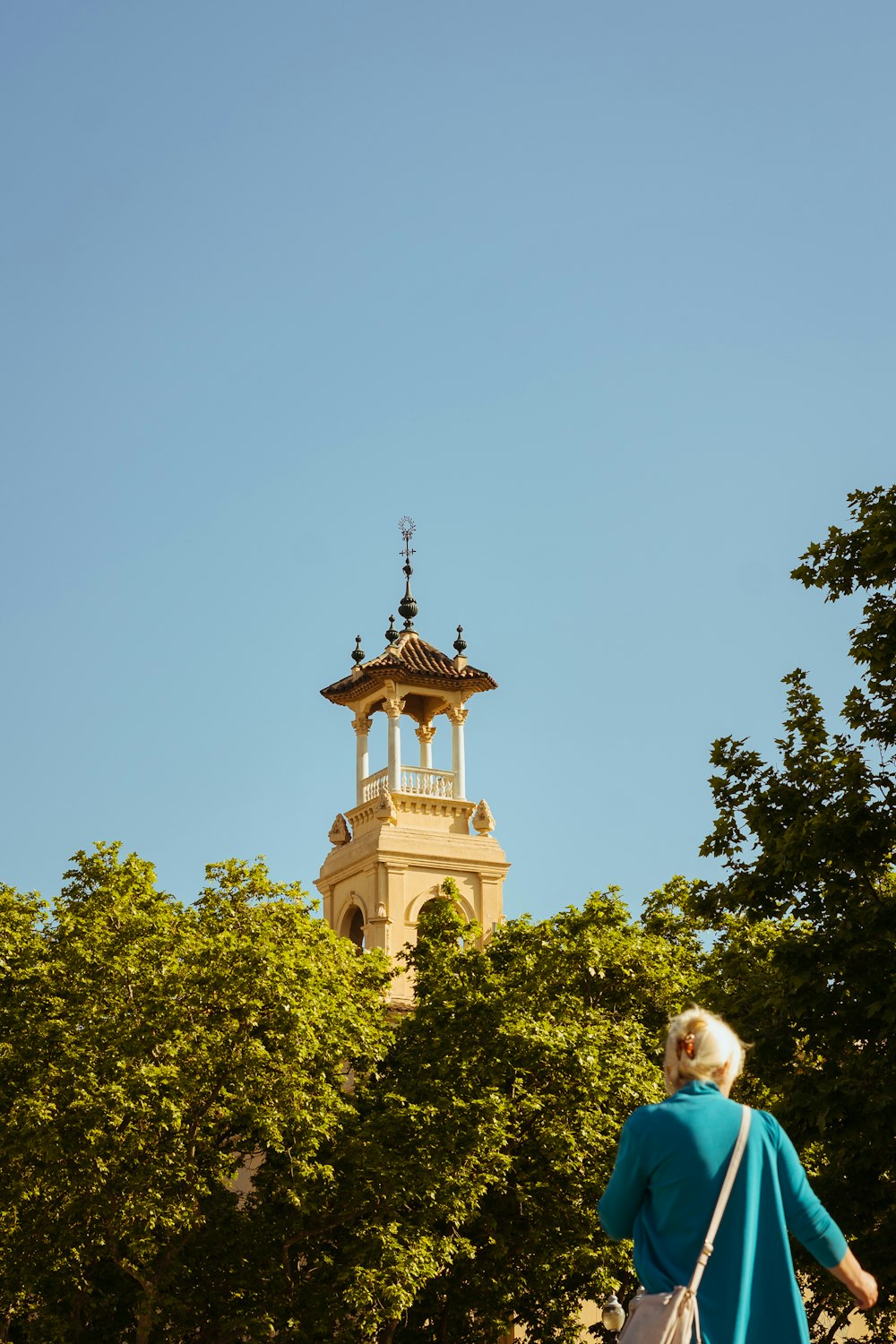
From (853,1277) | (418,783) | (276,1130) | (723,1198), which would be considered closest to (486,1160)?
(276,1130)

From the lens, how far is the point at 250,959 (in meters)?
A: 32.0

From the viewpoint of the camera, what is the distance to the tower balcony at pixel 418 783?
5075 cm

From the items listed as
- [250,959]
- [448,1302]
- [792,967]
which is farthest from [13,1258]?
[792,967]

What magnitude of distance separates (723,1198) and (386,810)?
43987 mm

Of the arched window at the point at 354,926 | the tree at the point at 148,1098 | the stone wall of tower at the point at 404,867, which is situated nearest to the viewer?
the tree at the point at 148,1098

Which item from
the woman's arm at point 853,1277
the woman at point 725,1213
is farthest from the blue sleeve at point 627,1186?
the woman's arm at point 853,1277

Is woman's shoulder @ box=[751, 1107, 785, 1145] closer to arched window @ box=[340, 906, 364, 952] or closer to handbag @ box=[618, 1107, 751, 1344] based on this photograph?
handbag @ box=[618, 1107, 751, 1344]

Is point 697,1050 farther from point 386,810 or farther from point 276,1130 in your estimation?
point 386,810

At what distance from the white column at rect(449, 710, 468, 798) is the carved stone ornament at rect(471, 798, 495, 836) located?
594 mm

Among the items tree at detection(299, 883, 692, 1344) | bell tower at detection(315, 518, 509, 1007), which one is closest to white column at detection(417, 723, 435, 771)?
bell tower at detection(315, 518, 509, 1007)

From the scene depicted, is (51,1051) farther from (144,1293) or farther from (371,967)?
(371,967)

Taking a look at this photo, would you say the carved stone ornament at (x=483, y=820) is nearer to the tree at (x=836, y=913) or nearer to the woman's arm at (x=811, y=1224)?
the tree at (x=836, y=913)

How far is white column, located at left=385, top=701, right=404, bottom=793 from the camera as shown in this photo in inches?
1989

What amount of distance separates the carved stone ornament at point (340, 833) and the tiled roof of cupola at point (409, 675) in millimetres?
3719
